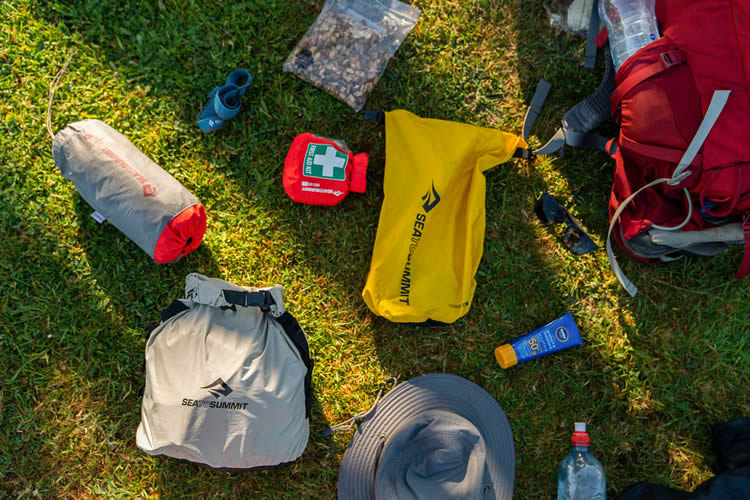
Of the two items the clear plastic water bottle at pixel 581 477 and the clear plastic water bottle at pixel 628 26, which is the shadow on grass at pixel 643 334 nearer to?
the clear plastic water bottle at pixel 581 477

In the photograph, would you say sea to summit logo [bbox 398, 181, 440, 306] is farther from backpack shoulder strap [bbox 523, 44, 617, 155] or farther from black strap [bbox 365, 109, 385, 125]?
backpack shoulder strap [bbox 523, 44, 617, 155]

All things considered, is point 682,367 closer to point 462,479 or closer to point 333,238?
point 462,479

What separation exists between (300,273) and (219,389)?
31.1 inches

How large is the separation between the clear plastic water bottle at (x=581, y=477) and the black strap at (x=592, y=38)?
210 centimetres

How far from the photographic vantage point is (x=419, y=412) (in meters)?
2.39

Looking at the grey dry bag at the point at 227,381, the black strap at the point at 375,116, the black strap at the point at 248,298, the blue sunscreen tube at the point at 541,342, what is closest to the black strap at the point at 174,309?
the grey dry bag at the point at 227,381

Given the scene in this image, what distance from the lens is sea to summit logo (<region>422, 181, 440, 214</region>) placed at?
7.41 feet

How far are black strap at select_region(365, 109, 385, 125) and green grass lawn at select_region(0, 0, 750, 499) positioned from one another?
0.34 ft

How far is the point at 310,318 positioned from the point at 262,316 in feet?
1.21

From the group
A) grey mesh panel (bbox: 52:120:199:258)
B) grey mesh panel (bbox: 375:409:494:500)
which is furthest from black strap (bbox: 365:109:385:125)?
grey mesh panel (bbox: 375:409:494:500)

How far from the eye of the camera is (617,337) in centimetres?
252

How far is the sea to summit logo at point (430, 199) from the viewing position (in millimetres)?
2260

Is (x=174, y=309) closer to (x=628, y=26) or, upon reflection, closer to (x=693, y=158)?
(x=693, y=158)

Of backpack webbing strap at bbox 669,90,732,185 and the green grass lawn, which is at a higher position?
backpack webbing strap at bbox 669,90,732,185
